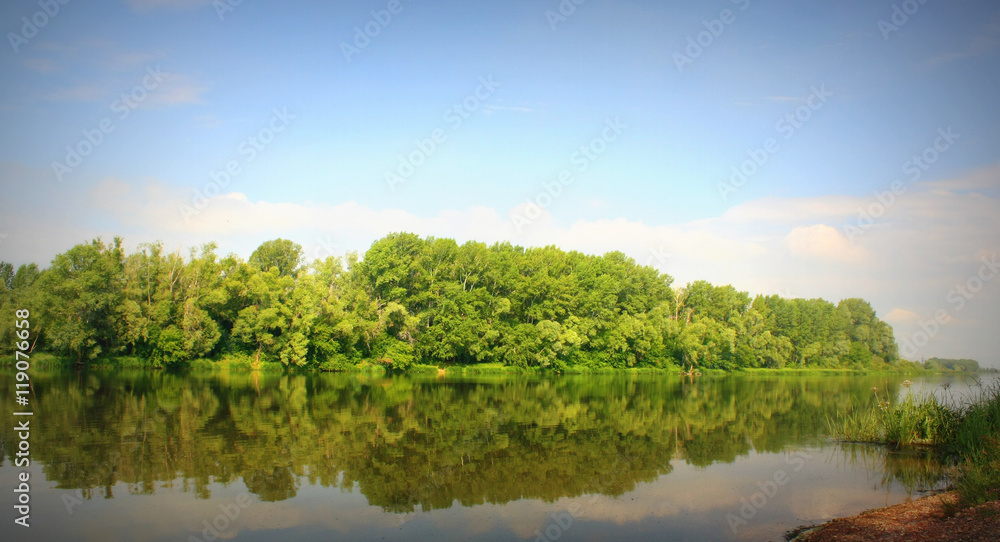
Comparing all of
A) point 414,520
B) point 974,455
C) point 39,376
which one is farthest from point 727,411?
point 39,376

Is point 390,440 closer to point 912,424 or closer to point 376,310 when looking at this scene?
point 912,424

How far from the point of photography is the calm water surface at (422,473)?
10570mm

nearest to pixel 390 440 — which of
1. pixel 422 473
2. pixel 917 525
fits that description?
pixel 422 473

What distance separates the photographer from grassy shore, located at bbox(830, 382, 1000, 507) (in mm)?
13920

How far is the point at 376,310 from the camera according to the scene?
5712cm

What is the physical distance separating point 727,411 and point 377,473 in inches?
879

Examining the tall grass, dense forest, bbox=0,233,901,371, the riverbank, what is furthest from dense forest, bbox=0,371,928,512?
dense forest, bbox=0,233,901,371

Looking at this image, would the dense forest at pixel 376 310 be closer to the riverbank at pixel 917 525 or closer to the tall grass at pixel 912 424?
the tall grass at pixel 912 424

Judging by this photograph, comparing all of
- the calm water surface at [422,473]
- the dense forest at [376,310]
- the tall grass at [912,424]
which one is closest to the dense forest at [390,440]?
the calm water surface at [422,473]

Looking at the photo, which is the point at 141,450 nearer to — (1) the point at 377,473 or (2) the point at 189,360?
(1) the point at 377,473

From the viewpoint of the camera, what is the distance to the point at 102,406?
78.6ft

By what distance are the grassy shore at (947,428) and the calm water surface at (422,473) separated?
34.9 inches

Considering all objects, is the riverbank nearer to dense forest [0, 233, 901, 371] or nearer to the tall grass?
the tall grass

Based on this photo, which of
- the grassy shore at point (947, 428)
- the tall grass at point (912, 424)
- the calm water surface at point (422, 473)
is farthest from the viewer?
the tall grass at point (912, 424)
